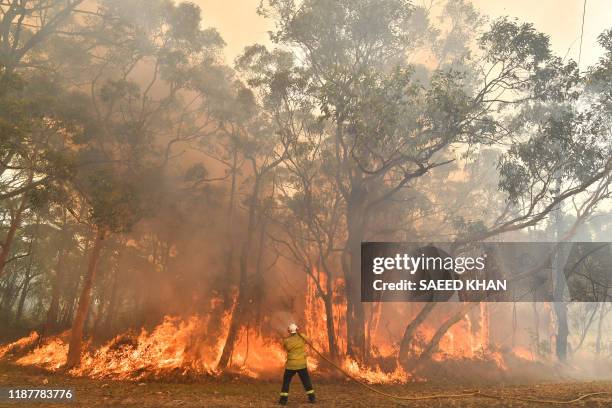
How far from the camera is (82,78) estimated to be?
69.5 feet

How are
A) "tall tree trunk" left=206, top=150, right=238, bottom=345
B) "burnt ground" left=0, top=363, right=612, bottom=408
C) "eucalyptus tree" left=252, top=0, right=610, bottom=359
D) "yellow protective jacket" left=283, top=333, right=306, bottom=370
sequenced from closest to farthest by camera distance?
"yellow protective jacket" left=283, top=333, right=306, bottom=370 → "burnt ground" left=0, top=363, right=612, bottom=408 → "eucalyptus tree" left=252, top=0, right=610, bottom=359 → "tall tree trunk" left=206, top=150, right=238, bottom=345

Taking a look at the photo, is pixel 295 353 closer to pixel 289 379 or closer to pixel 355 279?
pixel 289 379

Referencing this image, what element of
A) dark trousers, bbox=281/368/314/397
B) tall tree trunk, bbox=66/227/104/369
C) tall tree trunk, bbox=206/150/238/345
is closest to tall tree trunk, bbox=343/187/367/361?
tall tree trunk, bbox=206/150/238/345

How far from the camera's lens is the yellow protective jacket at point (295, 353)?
10.4 meters

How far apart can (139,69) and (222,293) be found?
481 inches

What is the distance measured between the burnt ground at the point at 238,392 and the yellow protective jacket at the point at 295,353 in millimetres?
1127

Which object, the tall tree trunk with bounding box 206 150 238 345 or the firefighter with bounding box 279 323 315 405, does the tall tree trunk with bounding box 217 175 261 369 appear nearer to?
the tall tree trunk with bounding box 206 150 238 345

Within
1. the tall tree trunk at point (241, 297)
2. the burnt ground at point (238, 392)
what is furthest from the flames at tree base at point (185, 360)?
the burnt ground at point (238, 392)

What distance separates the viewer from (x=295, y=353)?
10.5 metres

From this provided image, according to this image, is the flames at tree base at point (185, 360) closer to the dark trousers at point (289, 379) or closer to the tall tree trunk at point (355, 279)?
the tall tree trunk at point (355, 279)

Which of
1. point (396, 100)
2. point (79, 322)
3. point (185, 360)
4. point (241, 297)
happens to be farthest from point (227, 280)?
point (396, 100)

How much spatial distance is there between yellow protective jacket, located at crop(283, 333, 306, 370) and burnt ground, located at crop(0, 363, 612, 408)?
1127mm

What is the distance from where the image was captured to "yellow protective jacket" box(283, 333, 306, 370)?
10.4 m

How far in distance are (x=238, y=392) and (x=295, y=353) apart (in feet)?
14.9
